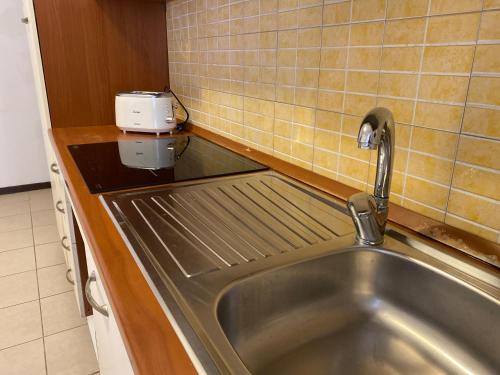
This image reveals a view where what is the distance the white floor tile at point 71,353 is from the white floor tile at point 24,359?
3 centimetres

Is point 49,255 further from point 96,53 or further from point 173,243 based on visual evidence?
point 173,243

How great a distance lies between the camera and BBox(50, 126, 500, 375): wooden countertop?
1.59 feet

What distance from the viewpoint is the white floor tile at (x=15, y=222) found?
9.06ft

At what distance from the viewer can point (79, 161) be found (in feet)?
4.38

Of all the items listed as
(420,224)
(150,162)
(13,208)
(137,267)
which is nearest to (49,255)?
(13,208)

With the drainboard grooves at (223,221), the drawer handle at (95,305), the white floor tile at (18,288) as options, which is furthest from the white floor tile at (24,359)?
the drainboard grooves at (223,221)

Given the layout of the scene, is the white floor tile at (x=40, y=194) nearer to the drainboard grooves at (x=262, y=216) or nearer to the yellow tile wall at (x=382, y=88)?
the yellow tile wall at (x=382, y=88)

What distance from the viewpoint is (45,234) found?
266 cm

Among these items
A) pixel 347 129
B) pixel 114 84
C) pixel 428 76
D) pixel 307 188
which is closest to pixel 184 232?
pixel 307 188

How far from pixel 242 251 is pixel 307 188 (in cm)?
37

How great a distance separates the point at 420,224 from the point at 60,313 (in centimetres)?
172

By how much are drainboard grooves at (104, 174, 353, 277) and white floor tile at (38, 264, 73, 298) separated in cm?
131

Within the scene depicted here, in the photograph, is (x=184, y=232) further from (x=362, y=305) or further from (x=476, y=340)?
(x=476, y=340)

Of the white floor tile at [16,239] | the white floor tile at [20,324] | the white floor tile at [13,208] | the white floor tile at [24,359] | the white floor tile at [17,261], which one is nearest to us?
the white floor tile at [24,359]
